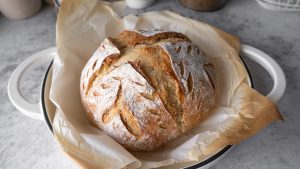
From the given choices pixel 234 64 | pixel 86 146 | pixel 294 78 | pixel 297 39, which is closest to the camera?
pixel 86 146

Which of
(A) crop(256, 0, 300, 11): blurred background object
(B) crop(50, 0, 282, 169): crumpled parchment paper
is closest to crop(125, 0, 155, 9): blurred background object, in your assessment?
(B) crop(50, 0, 282, 169): crumpled parchment paper

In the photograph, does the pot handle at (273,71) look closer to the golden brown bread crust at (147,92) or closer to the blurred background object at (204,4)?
the golden brown bread crust at (147,92)

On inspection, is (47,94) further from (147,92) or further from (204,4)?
(204,4)

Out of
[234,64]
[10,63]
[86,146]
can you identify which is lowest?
[10,63]

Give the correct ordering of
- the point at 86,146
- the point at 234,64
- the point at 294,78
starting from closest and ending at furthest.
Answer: the point at 86,146
the point at 234,64
the point at 294,78

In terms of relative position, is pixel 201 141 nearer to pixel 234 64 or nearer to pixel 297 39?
→ pixel 234 64

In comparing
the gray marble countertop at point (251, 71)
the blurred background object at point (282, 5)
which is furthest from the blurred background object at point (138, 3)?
the blurred background object at point (282, 5)

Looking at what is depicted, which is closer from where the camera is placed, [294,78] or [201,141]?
[201,141]

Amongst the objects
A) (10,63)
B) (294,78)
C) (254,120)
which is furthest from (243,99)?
(10,63)
